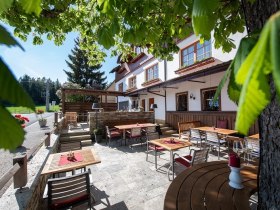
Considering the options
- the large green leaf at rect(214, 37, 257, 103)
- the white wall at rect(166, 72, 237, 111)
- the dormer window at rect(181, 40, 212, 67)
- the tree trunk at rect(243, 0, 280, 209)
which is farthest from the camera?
the dormer window at rect(181, 40, 212, 67)

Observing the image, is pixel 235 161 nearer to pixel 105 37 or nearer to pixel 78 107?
pixel 105 37

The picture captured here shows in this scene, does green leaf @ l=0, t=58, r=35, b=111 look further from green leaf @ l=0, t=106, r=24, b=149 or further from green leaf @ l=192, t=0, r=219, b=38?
green leaf @ l=192, t=0, r=219, b=38

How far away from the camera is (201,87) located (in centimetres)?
938

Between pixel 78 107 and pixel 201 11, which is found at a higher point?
pixel 201 11

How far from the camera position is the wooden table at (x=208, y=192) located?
1.69m

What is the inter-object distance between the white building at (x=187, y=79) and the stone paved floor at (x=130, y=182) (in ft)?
10.2

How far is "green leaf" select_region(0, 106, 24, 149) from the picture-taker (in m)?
0.33

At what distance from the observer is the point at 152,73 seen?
1452 centimetres

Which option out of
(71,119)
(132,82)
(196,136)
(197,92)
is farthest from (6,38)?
(132,82)

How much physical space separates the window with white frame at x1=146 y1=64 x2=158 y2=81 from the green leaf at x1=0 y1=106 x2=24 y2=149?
1384 cm

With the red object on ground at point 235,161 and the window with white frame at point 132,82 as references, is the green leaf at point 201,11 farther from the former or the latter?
the window with white frame at point 132,82

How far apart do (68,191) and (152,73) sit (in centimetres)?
1269

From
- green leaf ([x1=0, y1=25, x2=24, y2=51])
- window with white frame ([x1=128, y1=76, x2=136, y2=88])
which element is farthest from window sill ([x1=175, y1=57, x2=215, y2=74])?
green leaf ([x1=0, y1=25, x2=24, y2=51])

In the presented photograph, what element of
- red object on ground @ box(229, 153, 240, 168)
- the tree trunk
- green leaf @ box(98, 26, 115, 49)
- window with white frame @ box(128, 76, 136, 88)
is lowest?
red object on ground @ box(229, 153, 240, 168)
